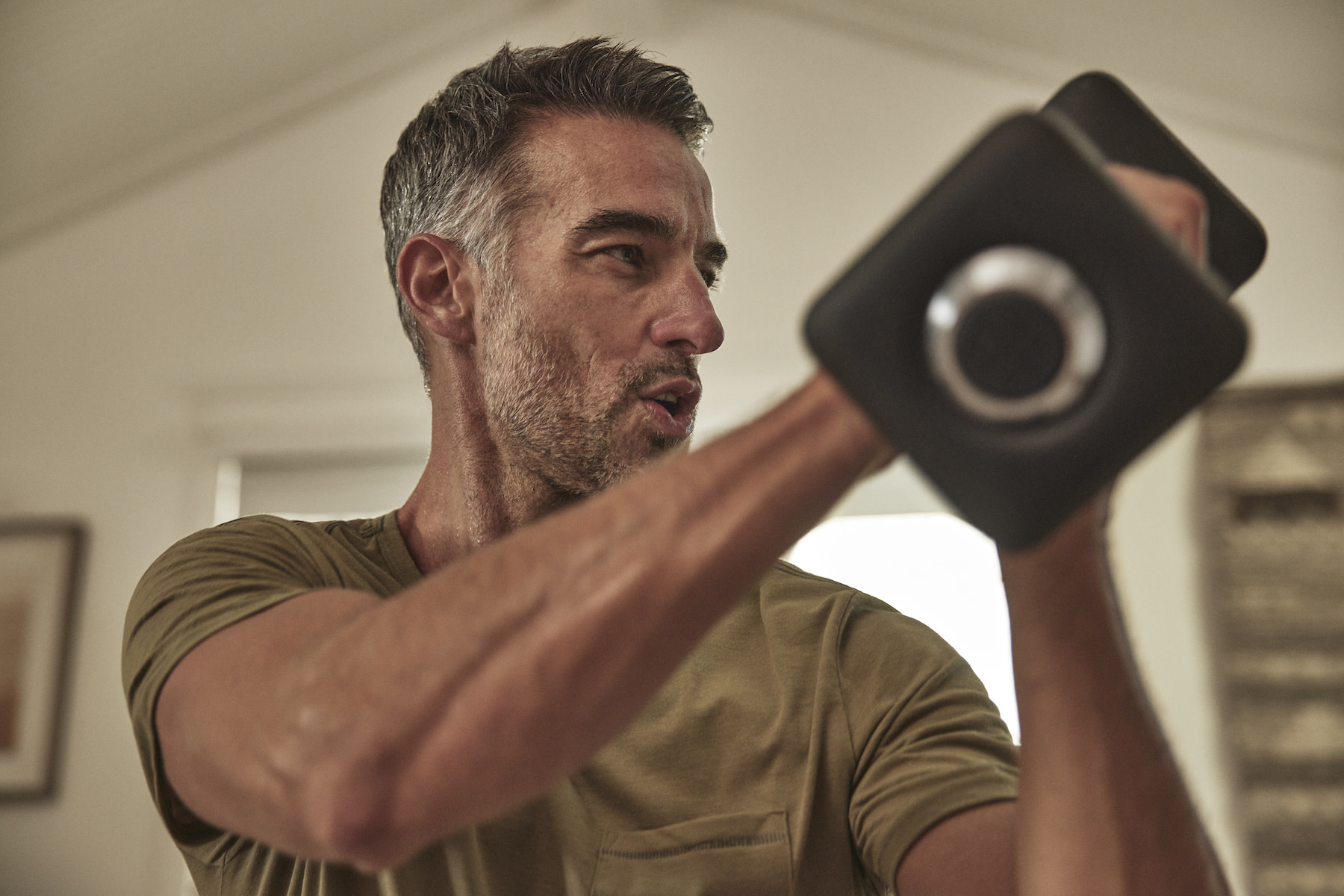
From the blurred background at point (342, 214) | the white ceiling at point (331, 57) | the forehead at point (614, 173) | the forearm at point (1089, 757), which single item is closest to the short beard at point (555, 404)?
the forehead at point (614, 173)

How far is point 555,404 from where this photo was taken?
1.09 meters

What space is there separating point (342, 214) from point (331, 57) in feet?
1.24

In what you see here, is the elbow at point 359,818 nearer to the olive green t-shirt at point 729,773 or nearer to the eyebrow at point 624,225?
the olive green t-shirt at point 729,773

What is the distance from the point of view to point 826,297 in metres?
0.46

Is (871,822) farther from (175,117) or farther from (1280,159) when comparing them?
(175,117)

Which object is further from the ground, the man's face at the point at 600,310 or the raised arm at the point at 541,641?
the man's face at the point at 600,310

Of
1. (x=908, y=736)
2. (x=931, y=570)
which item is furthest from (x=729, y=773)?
(x=931, y=570)

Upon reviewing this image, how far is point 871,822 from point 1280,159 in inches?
78.9

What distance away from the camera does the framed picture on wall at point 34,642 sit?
228 cm

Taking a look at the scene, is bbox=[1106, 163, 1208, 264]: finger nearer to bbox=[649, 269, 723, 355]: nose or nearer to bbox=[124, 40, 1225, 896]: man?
bbox=[124, 40, 1225, 896]: man

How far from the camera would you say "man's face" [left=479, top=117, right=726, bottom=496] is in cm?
106

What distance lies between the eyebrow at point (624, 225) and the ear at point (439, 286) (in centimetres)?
17

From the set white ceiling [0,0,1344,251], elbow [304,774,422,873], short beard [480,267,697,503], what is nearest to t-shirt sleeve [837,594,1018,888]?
short beard [480,267,697,503]

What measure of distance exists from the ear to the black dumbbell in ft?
2.62
